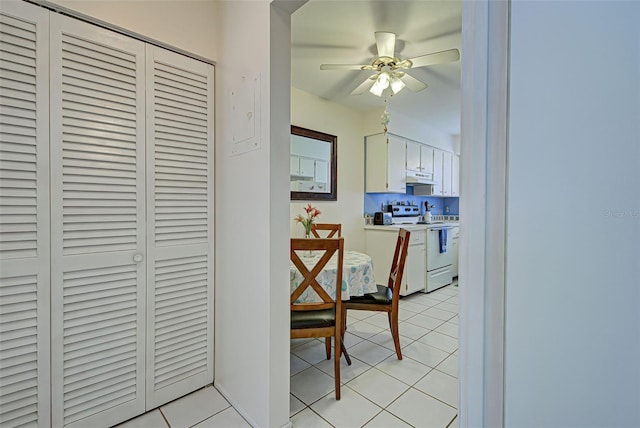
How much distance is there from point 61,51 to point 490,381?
2.04 meters

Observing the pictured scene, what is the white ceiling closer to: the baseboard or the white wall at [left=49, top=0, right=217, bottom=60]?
the white wall at [left=49, top=0, right=217, bottom=60]

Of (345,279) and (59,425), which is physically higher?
(345,279)

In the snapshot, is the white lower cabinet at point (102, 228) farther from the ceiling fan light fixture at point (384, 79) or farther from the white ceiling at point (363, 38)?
the ceiling fan light fixture at point (384, 79)

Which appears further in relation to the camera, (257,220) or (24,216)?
(257,220)

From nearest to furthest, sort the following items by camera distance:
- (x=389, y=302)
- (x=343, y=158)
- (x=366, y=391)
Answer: (x=366, y=391) → (x=389, y=302) → (x=343, y=158)

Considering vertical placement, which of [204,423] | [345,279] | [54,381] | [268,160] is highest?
[268,160]

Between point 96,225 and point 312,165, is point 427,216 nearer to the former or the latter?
point 312,165

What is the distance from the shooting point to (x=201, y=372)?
5.98 feet

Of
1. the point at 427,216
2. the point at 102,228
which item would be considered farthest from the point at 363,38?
the point at 427,216

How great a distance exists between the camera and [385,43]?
6.96 ft

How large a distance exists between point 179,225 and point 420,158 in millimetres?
3808

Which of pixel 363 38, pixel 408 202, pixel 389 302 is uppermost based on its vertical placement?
pixel 363 38

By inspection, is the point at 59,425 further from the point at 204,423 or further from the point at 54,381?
the point at 204,423

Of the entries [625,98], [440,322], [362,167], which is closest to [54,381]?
[625,98]
